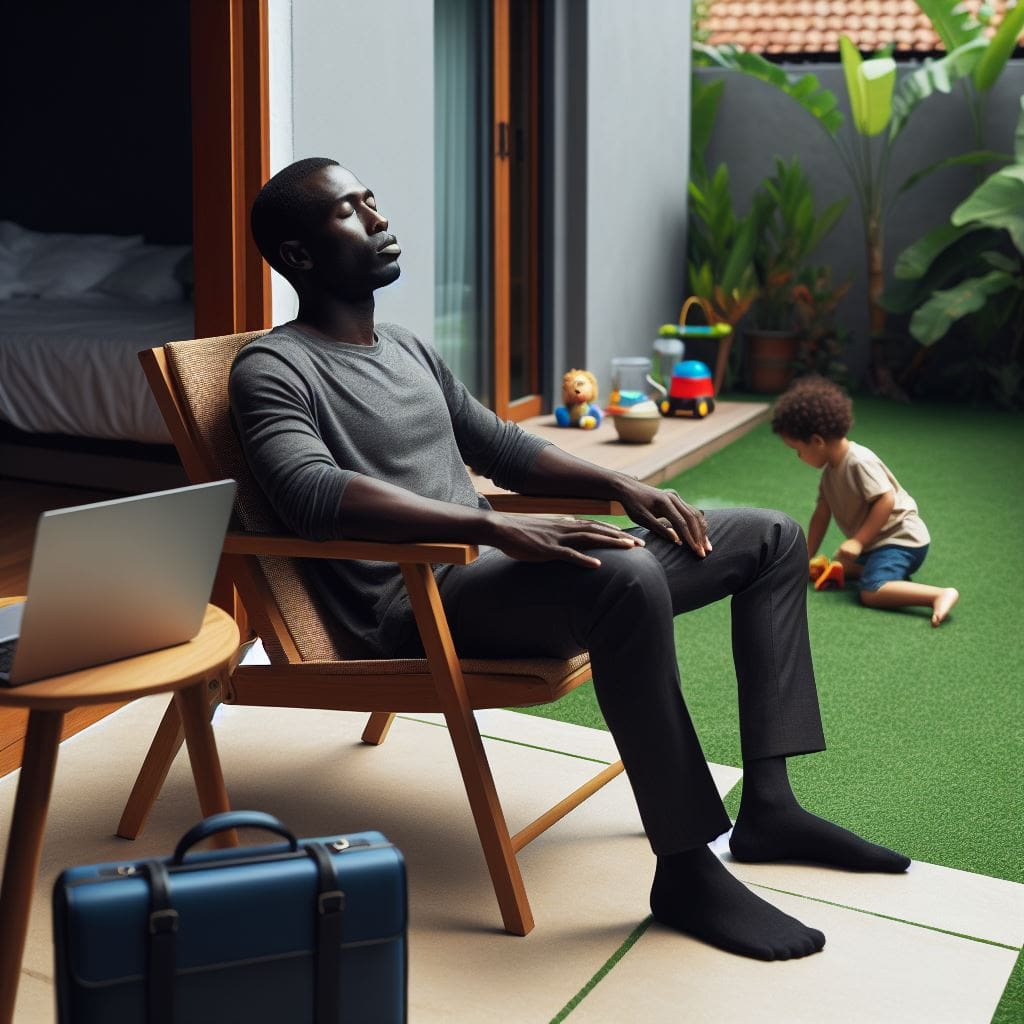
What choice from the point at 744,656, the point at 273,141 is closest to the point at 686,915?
the point at 744,656

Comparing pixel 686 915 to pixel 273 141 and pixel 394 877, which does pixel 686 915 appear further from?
pixel 273 141

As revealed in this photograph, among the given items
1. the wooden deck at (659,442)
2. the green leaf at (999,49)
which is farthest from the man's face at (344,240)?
the green leaf at (999,49)

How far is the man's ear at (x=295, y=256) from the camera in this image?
258 centimetres

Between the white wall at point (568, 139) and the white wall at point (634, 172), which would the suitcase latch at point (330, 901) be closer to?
the white wall at point (568, 139)

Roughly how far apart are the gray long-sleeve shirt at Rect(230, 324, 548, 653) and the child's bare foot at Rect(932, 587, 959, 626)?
172cm

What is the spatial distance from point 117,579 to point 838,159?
8.01 m

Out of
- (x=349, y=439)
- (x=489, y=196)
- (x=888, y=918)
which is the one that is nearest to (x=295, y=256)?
(x=349, y=439)

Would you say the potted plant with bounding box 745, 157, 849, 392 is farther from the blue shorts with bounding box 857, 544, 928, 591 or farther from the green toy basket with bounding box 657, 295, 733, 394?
the blue shorts with bounding box 857, 544, 928, 591

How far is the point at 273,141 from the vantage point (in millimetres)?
3594

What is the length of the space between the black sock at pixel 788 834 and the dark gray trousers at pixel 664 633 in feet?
0.21

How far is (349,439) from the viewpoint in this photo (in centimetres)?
252

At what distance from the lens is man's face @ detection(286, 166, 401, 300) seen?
2553mm

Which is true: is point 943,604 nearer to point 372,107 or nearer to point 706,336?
point 372,107

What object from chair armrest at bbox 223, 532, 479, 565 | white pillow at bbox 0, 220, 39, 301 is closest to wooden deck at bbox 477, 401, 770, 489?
white pillow at bbox 0, 220, 39, 301
